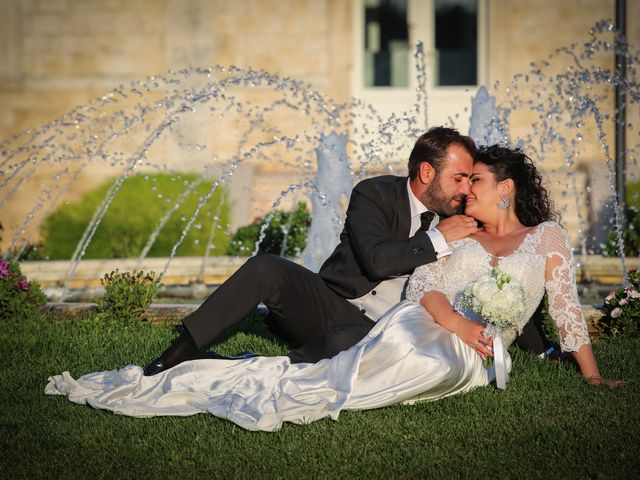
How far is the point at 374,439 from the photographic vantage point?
4.99 m

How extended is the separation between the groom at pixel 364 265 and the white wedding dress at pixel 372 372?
155 millimetres

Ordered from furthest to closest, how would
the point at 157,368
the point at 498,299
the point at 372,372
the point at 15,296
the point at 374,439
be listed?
the point at 15,296 → the point at 157,368 → the point at 372,372 → the point at 498,299 → the point at 374,439

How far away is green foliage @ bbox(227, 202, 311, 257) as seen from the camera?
12.0m

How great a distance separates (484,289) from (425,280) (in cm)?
73

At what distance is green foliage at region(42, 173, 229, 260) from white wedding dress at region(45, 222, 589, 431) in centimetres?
723

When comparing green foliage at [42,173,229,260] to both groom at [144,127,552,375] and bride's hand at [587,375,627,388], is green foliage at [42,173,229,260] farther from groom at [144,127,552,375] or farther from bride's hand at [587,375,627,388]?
bride's hand at [587,375,627,388]

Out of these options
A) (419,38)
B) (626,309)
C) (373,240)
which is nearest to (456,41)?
(419,38)

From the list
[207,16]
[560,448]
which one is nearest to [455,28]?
[207,16]

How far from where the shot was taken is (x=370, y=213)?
615 cm

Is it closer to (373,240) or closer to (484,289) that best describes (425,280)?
(373,240)

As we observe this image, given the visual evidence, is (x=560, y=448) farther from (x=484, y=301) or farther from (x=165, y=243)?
(x=165, y=243)

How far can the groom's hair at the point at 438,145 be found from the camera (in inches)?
242

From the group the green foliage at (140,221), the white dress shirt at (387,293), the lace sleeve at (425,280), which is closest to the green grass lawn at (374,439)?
the lace sleeve at (425,280)

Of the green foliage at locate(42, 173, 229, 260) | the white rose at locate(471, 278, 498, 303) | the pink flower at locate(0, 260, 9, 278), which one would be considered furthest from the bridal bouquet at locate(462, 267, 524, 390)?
the green foliage at locate(42, 173, 229, 260)
